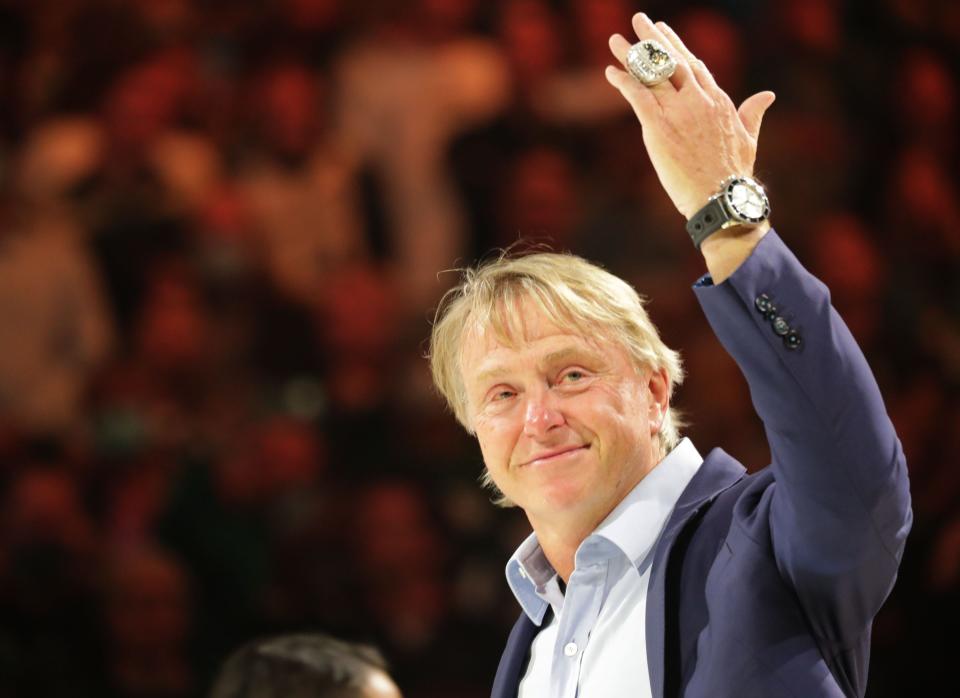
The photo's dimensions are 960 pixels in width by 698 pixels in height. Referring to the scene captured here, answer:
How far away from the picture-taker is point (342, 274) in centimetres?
527

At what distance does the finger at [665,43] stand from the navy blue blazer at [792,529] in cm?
26

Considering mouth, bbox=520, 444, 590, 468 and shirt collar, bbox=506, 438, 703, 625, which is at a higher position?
mouth, bbox=520, 444, 590, 468

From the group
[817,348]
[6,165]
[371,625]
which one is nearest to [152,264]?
[6,165]

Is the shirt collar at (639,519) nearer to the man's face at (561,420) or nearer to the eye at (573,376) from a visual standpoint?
the man's face at (561,420)

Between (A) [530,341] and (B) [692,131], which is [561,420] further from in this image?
(B) [692,131]

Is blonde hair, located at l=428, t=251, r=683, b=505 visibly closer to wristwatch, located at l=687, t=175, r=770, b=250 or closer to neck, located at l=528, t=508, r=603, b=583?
neck, located at l=528, t=508, r=603, b=583

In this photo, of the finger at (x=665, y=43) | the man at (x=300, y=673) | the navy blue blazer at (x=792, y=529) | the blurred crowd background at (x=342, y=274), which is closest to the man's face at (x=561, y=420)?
the navy blue blazer at (x=792, y=529)

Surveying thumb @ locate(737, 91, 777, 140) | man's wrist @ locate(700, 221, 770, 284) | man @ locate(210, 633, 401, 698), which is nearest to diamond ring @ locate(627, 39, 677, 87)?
thumb @ locate(737, 91, 777, 140)

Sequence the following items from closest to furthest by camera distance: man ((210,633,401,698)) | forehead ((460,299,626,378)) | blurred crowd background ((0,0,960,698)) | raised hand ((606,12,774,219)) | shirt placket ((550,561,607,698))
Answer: raised hand ((606,12,774,219)), man ((210,633,401,698)), shirt placket ((550,561,607,698)), forehead ((460,299,626,378)), blurred crowd background ((0,0,960,698))

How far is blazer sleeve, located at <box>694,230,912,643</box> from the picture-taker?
1.47 metres

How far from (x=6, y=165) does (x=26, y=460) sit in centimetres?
123

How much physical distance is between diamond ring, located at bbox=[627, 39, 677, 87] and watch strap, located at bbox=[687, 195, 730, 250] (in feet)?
0.62

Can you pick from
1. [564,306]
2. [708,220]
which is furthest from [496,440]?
[708,220]

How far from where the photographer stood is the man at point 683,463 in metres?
1.49
